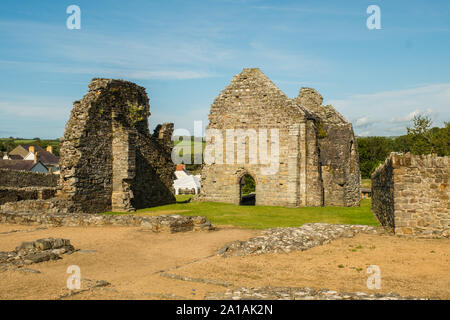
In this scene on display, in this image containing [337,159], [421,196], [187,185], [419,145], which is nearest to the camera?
[421,196]

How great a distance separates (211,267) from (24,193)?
1684cm

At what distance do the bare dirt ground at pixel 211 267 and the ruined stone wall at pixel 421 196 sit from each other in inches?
24.2

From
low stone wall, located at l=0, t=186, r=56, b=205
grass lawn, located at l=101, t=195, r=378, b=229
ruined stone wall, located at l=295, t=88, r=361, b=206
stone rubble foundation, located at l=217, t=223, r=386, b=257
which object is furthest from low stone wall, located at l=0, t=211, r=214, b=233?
ruined stone wall, located at l=295, t=88, r=361, b=206

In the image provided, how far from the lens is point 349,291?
6777 millimetres

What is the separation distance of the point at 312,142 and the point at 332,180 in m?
3.04

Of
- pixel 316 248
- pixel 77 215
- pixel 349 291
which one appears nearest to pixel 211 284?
pixel 349 291

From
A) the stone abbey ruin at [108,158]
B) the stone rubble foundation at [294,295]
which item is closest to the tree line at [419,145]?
the stone abbey ruin at [108,158]

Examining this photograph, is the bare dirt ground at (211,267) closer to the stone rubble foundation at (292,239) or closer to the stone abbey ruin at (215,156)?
the stone rubble foundation at (292,239)

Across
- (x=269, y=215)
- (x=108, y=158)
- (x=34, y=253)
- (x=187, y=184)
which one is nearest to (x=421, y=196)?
(x=269, y=215)

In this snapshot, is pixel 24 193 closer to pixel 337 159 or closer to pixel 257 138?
pixel 257 138

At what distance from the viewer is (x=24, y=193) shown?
21688 mm

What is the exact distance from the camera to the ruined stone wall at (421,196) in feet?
39.4

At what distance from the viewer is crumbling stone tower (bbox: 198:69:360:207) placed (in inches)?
903
